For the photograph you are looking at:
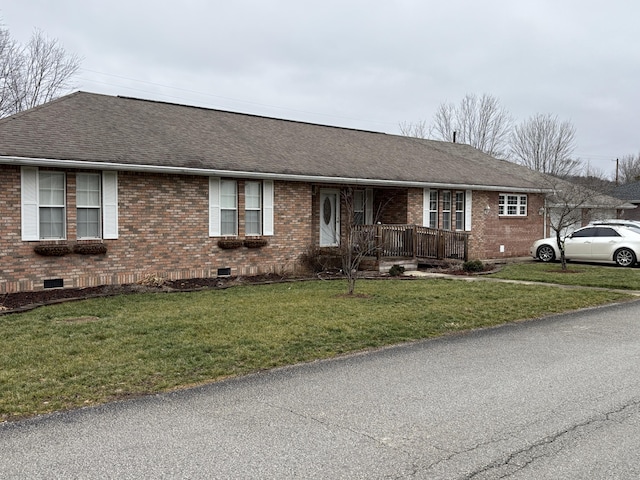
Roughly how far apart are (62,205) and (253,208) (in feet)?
16.4

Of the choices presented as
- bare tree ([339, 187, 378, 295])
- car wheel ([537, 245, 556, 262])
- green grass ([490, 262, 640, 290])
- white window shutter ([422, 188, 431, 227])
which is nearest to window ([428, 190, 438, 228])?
white window shutter ([422, 188, 431, 227])

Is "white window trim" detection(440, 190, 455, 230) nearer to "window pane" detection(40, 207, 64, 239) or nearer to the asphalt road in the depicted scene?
"window pane" detection(40, 207, 64, 239)

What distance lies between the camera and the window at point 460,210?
21.9m

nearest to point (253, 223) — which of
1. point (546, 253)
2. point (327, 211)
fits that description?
point (327, 211)

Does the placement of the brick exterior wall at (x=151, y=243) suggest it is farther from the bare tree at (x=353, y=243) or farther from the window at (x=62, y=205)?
the bare tree at (x=353, y=243)

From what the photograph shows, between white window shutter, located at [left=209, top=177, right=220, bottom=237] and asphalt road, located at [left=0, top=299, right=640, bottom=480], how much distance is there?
29.2ft

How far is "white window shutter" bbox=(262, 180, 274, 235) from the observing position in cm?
1623

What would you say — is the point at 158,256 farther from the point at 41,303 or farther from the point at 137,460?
the point at 137,460

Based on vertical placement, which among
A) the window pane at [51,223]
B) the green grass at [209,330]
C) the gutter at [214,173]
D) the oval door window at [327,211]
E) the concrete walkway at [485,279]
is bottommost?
the green grass at [209,330]

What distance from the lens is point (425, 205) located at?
2061 centimetres

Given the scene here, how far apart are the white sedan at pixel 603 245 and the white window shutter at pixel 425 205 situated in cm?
468

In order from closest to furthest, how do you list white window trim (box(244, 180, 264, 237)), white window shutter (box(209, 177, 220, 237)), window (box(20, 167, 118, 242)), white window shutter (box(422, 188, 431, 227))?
window (box(20, 167, 118, 242)) < white window shutter (box(209, 177, 220, 237)) < white window trim (box(244, 180, 264, 237)) < white window shutter (box(422, 188, 431, 227))

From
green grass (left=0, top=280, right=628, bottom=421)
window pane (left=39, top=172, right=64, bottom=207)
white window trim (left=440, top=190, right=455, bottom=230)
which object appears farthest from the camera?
white window trim (left=440, top=190, right=455, bottom=230)

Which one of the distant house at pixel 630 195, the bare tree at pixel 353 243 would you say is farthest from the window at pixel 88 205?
the distant house at pixel 630 195
